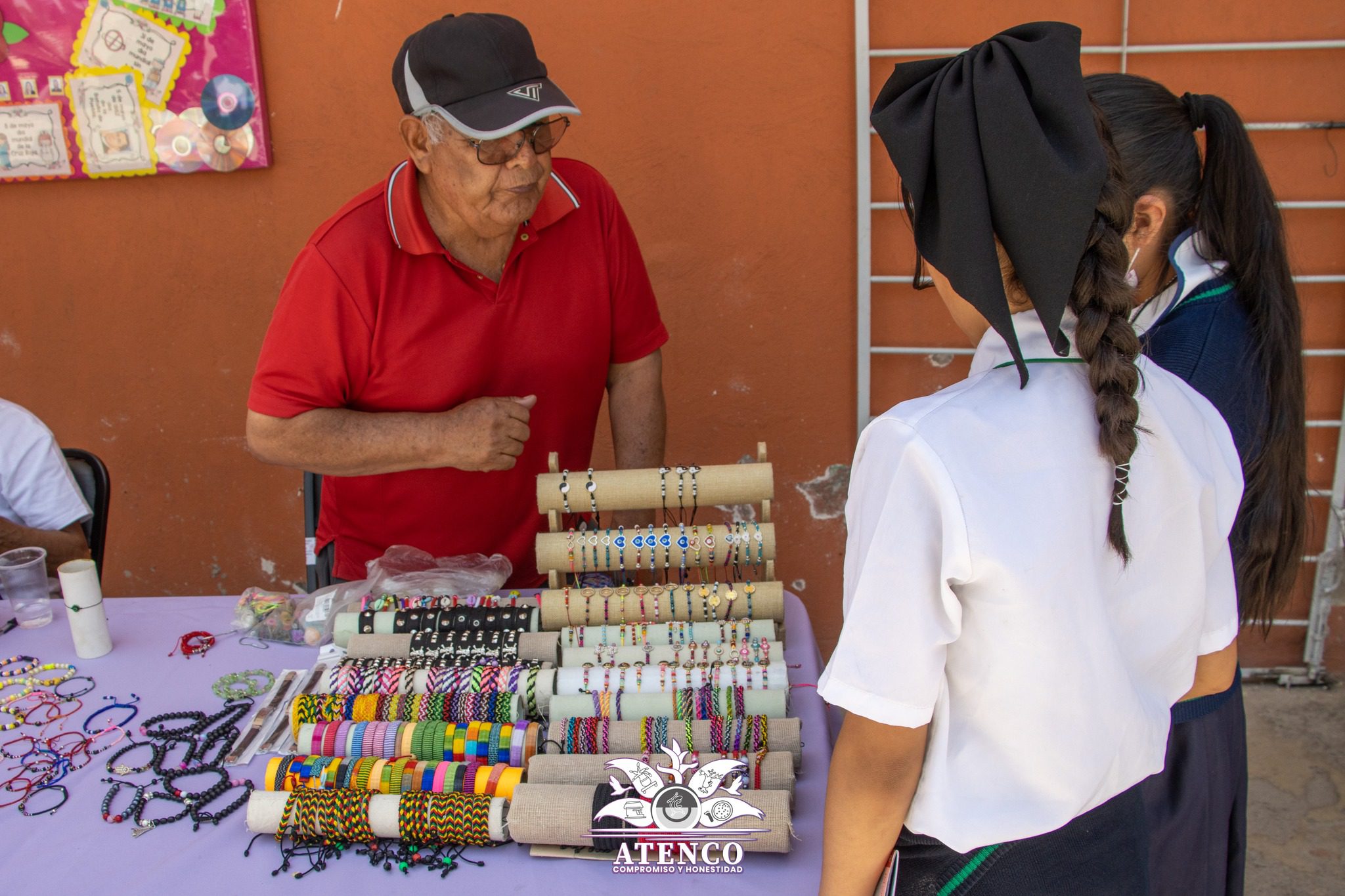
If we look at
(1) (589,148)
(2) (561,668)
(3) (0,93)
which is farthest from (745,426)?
(3) (0,93)

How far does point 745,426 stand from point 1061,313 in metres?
2.52

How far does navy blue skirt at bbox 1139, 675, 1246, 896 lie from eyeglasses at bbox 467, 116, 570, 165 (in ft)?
5.35

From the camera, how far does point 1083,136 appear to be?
3.25ft

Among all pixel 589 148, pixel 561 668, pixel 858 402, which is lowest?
pixel 561 668

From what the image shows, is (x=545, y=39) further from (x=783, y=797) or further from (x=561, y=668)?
(x=783, y=797)

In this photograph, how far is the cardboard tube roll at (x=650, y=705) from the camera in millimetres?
1671

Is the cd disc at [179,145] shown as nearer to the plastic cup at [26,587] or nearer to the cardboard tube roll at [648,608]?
the plastic cup at [26,587]

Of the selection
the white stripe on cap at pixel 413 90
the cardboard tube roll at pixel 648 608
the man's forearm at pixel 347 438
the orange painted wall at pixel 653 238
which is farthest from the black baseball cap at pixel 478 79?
the orange painted wall at pixel 653 238

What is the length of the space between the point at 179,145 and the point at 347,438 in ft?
6.14

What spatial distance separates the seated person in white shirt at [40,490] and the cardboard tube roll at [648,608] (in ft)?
5.20

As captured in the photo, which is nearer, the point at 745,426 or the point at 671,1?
the point at 671,1

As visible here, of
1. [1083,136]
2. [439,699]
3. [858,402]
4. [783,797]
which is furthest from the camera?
[858,402]

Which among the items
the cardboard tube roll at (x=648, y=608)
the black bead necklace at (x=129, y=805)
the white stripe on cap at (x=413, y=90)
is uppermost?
the white stripe on cap at (x=413, y=90)

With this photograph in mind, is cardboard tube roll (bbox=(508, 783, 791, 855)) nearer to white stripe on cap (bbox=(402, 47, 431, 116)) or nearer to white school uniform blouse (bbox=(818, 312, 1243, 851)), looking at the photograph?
white school uniform blouse (bbox=(818, 312, 1243, 851))
